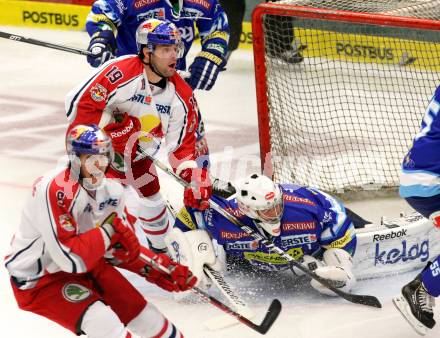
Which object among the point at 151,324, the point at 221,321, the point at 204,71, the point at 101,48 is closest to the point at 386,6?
the point at 204,71

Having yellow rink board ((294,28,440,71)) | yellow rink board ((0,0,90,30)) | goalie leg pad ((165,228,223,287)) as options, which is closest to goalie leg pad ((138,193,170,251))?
goalie leg pad ((165,228,223,287))

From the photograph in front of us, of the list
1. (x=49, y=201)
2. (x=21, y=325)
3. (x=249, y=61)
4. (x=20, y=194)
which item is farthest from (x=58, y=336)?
(x=249, y=61)

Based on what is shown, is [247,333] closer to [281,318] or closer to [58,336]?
[281,318]

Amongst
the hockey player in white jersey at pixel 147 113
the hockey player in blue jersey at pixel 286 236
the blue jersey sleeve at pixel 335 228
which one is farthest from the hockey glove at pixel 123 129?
the blue jersey sleeve at pixel 335 228

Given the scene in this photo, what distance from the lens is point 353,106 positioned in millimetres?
6809

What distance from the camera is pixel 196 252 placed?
450cm

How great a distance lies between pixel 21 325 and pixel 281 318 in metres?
1.05

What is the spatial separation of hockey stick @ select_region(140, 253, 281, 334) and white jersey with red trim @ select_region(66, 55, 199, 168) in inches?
31.9

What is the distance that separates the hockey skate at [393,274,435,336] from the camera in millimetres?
4102

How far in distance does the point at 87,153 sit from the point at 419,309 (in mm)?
1516

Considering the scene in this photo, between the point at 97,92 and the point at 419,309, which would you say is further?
the point at 97,92

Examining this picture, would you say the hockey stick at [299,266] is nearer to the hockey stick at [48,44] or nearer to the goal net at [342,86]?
the goal net at [342,86]

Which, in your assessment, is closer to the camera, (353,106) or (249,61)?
(353,106)

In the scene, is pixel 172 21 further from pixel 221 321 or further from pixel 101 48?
pixel 221 321
